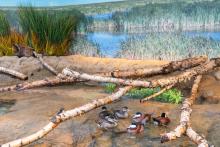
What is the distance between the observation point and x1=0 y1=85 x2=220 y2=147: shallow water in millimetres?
5555

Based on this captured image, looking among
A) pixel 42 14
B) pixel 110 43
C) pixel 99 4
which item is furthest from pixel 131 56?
pixel 42 14

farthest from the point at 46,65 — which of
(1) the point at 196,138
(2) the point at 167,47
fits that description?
(1) the point at 196,138

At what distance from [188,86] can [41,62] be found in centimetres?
306

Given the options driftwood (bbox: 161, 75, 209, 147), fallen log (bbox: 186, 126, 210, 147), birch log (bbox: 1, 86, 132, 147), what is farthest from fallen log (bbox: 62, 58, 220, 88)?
fallen log (bbox: 186, 126, 210, 147)

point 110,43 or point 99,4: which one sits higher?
point 99,4

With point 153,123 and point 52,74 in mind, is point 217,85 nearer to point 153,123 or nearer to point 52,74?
point 153,123

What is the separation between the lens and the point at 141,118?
6.05m

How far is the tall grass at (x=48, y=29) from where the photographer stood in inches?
422

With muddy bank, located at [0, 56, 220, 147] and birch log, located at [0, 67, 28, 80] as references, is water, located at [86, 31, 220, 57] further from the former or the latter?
birch log, located at [0, 67, 28, 80]

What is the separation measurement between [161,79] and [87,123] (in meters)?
1.71

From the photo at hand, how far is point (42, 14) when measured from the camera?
10.8 metres

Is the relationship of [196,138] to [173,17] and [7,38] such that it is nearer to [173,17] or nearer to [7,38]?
[173,17]

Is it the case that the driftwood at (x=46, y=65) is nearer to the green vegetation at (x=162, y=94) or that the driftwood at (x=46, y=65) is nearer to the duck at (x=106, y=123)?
the green vegetation at (x=162, y=94)

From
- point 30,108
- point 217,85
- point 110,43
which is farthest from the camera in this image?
point 110,43
